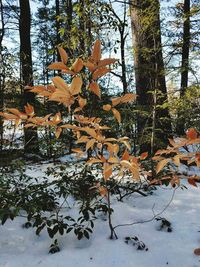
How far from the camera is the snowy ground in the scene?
81.1 inches

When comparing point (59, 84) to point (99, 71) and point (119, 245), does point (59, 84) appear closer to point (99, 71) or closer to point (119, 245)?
point (99, 71)

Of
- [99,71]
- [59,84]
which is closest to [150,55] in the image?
[99,71]

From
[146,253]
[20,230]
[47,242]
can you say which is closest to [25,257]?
[47,242]

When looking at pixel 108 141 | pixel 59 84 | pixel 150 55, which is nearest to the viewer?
pixel 59 84

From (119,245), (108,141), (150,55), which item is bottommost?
(119,245)

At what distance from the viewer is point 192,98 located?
4.10m

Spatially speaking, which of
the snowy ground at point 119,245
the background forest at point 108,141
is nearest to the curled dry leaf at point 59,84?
the background forest at point 108,141

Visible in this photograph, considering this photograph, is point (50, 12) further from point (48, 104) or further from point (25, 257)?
point (25, 257)

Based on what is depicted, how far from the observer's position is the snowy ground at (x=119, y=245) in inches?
81.1

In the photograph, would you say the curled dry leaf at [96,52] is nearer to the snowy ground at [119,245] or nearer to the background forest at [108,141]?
the background forest at [108,141]

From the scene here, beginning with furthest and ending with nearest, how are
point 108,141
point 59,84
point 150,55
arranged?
point 150,55, point 108,141, point 59,84

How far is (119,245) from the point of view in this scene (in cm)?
223

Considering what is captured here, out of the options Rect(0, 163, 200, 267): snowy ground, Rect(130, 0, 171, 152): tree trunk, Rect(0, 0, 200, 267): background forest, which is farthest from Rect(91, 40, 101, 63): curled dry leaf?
Rect(130, 0, 171, 152): tree trunk

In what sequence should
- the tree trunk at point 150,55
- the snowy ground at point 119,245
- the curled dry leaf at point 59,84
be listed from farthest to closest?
1. the tree trunk at point 150,55
2. the snowy ground at point 119,245
3. the curled dry leaf at point 59,84
